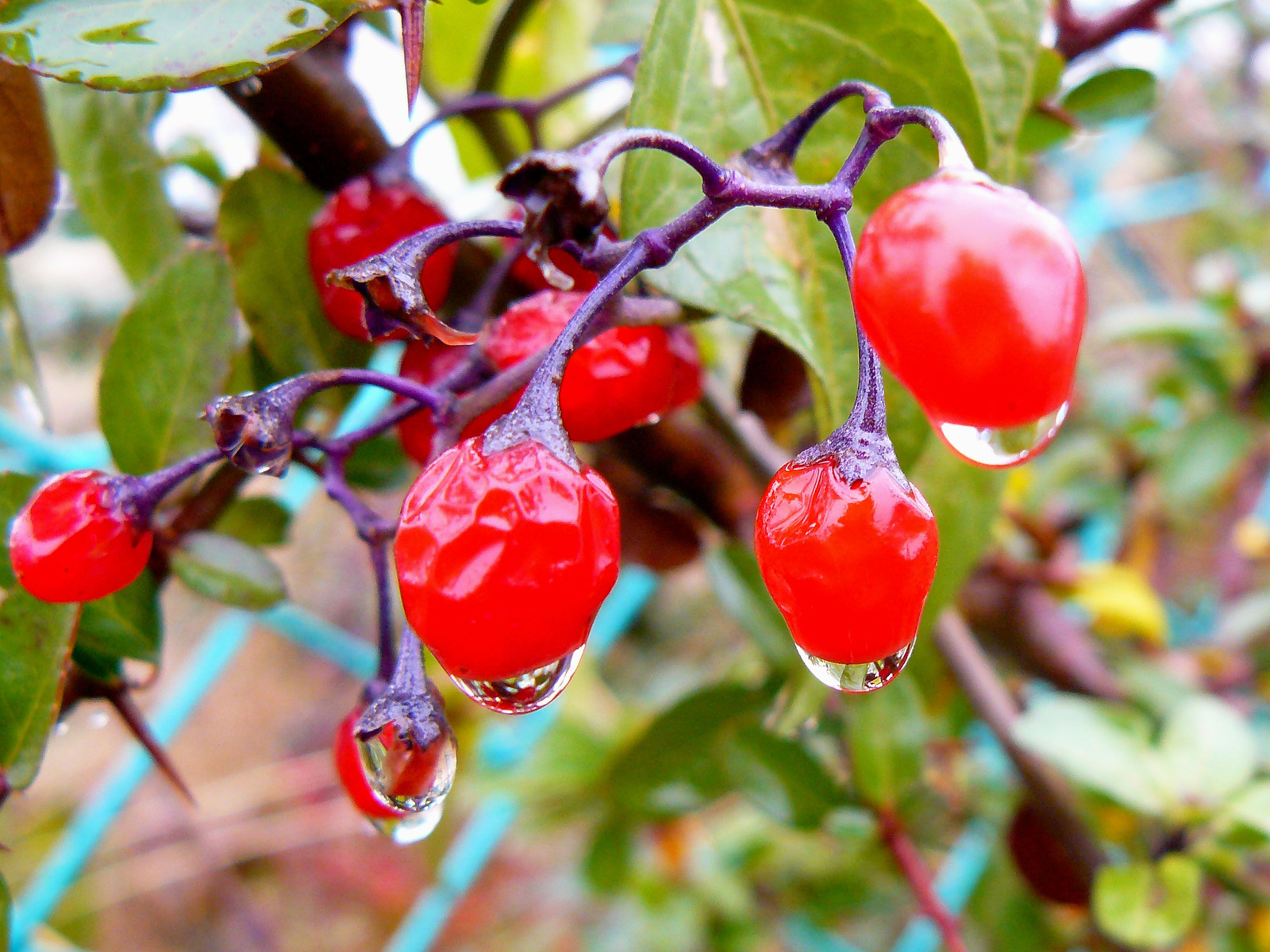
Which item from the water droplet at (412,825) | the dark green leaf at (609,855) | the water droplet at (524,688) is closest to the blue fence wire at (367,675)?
the dark green leaf at (609,855)

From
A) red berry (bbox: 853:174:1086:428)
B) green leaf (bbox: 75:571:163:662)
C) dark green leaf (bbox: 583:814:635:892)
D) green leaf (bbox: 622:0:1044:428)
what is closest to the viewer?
red berry (bbox: 853:174:1086:428)

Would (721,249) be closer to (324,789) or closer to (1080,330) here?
(1080,330)

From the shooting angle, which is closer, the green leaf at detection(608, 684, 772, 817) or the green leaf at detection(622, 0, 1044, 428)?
the green leaf at detection(622, 0, 1044, 428)

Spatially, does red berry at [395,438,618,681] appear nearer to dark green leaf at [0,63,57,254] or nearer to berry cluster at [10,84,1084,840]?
berry cluster at [10,84,1084,840]

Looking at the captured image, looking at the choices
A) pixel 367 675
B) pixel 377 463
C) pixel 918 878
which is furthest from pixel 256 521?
pixel 367 675

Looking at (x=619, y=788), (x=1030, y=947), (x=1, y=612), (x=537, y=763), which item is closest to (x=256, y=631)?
(x=537, y=763)

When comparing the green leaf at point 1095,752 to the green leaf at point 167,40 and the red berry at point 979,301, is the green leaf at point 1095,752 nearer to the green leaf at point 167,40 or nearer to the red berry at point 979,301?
Result: the red berry at point 979,301

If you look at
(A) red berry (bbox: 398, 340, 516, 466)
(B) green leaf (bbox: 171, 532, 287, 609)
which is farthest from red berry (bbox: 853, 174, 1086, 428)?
(B) green leaf (bbox: 171, 532, 287, 609)
